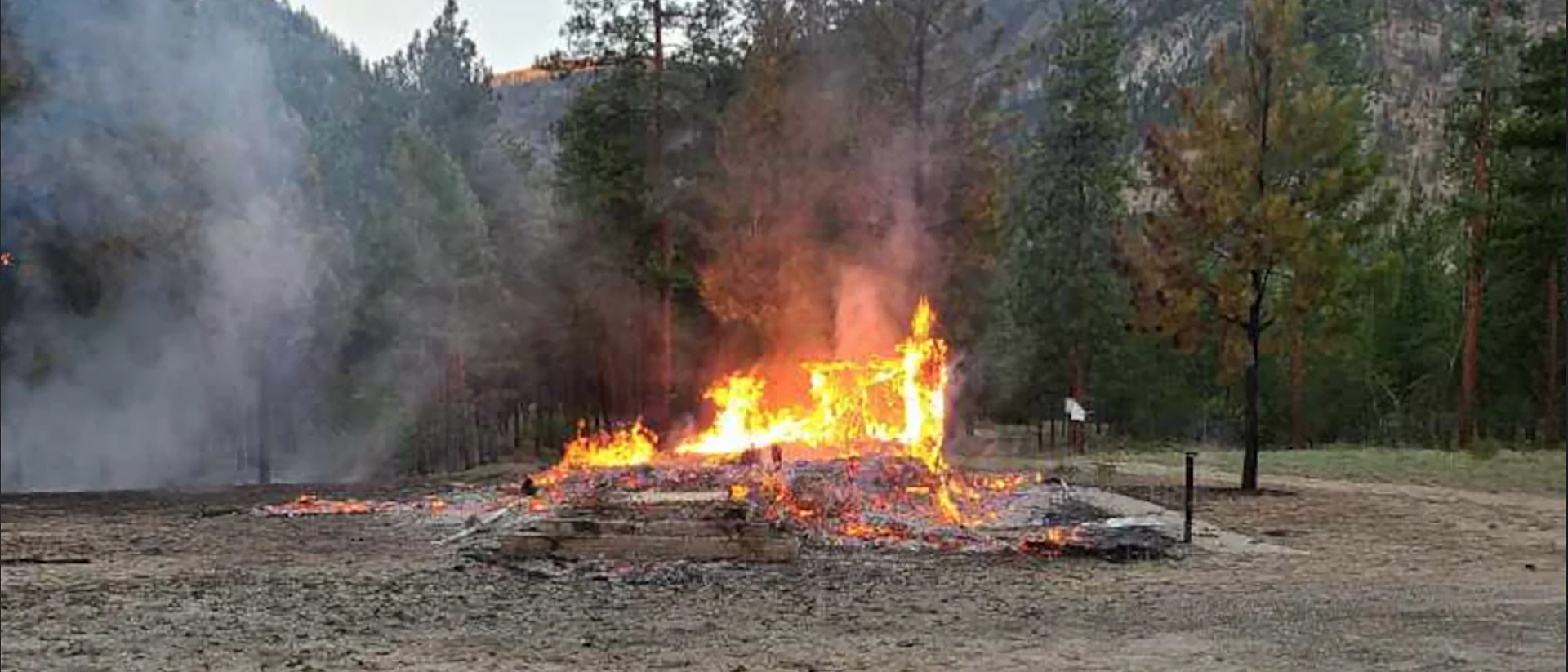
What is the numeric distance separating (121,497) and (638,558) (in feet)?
23.9

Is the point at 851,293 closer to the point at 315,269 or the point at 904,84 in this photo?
the point at 904,84

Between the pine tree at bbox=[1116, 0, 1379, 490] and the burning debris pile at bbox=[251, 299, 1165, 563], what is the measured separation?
3851 millimetres

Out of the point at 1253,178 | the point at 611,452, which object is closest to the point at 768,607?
the point at 611,452

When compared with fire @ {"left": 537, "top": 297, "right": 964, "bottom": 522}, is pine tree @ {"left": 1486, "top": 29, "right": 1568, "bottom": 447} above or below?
above

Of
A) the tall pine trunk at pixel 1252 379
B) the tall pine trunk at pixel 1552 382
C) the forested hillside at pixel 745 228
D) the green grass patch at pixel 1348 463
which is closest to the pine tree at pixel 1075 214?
the forested hillside at pixel 745 228

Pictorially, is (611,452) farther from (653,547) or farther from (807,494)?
(653,547)

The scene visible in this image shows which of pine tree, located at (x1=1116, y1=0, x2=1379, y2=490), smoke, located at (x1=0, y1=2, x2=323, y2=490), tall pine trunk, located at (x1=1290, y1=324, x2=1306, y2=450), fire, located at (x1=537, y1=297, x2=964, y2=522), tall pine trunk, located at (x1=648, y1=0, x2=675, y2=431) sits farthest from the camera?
tall pine trunk, located at (x1=1290, y1=324, x2=1306, y2=450)

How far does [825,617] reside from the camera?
973 cm

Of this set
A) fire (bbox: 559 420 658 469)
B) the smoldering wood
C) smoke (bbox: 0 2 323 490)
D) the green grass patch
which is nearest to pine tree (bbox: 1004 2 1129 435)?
the green grass patch

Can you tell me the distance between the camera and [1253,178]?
18.8m

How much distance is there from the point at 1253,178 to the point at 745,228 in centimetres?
1371

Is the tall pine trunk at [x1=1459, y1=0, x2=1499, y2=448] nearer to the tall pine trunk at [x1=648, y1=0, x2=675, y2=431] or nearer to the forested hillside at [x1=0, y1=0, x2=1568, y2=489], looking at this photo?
the forested hillside at [x1=0, y1=0, x2=1568, y2=489]

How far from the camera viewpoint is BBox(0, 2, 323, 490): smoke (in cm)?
828

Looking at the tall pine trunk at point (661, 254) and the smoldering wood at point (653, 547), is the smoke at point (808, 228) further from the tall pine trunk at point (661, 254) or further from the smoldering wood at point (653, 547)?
the smoldering wood at point (653, 547)
